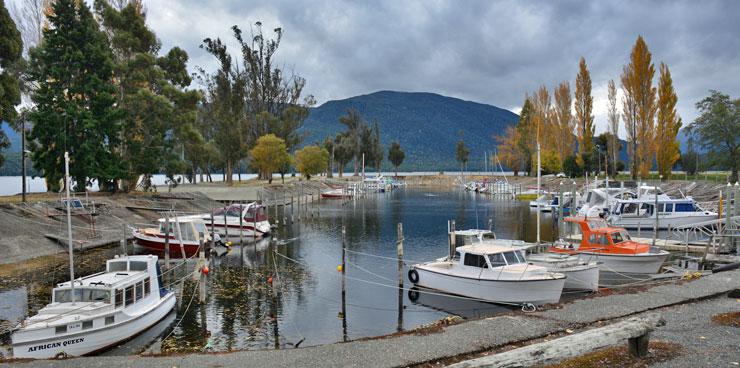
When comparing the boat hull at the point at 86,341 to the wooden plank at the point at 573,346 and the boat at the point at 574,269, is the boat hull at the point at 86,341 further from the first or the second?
the boat at the point at 574,269

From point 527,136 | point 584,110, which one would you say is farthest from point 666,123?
point 527,136

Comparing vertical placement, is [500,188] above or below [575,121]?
below

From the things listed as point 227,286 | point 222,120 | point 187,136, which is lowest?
point 227,286

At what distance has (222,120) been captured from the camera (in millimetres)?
88688

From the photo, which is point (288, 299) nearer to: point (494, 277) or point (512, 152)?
point (494, 277)

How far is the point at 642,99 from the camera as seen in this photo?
72.5 m

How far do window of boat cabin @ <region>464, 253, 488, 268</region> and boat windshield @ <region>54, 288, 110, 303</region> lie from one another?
15.1m

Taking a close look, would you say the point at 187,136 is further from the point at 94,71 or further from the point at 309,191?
the point at 309,191

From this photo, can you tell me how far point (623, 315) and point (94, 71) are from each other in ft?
166

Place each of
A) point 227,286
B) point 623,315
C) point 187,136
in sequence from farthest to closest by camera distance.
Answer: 1. point 187,136
2. point 227,286
3. point 623,315

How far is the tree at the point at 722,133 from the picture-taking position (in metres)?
67.0

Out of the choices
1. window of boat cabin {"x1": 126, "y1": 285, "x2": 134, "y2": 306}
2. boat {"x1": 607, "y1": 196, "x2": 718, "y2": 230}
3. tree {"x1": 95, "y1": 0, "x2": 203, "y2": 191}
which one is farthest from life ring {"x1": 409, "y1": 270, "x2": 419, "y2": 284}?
tree {"x1": 95, "y1": 0, "x2": 203, "y2": 191}

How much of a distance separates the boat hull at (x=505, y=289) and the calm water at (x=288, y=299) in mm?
489

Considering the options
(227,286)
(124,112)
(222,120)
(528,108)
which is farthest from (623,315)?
(528,108)
